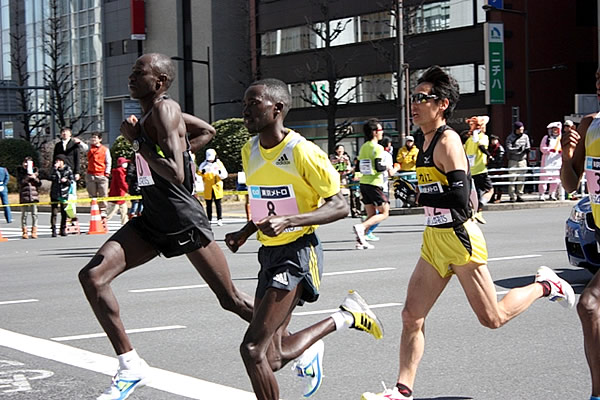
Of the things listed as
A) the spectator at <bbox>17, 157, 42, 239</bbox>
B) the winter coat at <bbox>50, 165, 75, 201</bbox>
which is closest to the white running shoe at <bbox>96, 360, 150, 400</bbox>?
the winter coat at <bbox>50, 165, 75, 201</bbox>

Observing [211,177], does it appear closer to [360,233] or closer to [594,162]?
[360,233]

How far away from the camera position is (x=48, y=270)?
13992 millimetres

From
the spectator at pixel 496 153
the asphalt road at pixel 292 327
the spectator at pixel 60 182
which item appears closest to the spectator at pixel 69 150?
the spectator at pixel 60 182

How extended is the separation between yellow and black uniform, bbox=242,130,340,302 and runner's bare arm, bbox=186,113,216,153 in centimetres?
149

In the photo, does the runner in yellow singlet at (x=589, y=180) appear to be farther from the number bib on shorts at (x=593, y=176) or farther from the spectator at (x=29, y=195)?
the spectator at (x=29, y=195)

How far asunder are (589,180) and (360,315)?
1.59 metres

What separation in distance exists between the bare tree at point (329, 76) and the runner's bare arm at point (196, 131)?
140ft

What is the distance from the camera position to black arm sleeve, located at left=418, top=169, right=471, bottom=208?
17.9 ft

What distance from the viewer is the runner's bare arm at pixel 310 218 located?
4734mm

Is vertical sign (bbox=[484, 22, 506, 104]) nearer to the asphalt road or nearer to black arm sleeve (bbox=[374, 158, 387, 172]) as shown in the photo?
black arm sleeve (bbox=[374, 158, 387, 172])

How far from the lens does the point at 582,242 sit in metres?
9.77

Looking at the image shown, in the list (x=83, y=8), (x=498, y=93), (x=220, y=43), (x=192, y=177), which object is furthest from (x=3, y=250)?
(x=83, y=8)

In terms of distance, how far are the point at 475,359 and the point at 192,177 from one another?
2.44m

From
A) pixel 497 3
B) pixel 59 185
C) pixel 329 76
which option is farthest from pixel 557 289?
pixel 329 76
